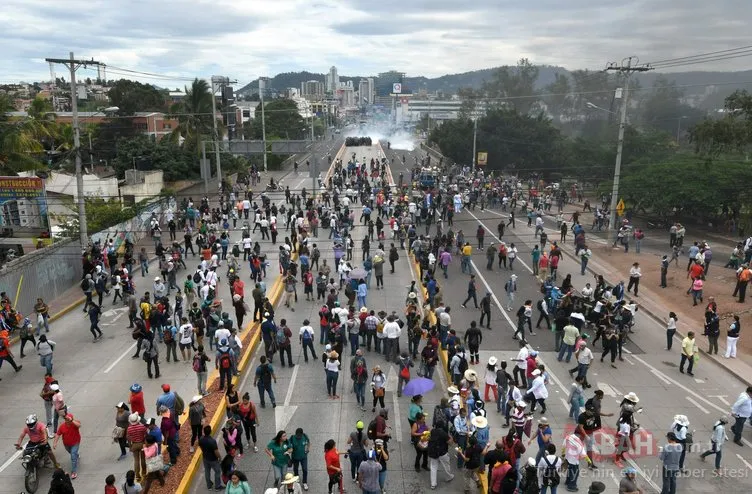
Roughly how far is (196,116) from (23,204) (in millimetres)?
21927

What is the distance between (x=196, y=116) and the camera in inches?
1954

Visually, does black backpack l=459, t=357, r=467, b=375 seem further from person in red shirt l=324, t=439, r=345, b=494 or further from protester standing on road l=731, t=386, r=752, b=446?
protester standing on road l=731, t=386, r=752, b=446

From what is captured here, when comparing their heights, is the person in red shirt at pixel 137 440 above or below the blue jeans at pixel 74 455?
above

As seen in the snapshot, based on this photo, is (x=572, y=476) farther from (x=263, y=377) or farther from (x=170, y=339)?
(x=170, y=339)

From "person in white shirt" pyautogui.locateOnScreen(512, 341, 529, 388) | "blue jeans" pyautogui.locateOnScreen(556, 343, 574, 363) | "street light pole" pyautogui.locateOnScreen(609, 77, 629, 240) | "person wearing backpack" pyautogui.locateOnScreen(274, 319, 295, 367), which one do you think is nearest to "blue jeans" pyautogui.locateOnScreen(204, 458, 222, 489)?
"person wearing backpack" pyautogui.locateOnScreen(274, 319, 295, 367)

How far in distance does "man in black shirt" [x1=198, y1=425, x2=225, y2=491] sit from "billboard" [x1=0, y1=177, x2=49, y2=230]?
68.9 feet

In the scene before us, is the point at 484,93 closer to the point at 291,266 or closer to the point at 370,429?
the point at 291,266

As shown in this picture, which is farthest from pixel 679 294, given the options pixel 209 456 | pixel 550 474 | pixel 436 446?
pixel 209 456

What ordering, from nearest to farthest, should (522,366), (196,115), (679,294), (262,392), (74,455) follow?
(74,455) < (262,392) < (522,366) < (679,294) < (196,115)

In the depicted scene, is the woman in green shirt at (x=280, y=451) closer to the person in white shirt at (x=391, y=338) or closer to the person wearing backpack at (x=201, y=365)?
the person wearing backpack at (x=201, y=365)

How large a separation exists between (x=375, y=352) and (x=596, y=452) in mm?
7132

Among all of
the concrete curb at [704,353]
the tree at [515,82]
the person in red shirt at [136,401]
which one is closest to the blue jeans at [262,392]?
the person in red shirt at [136,401]

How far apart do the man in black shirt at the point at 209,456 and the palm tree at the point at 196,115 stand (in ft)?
140

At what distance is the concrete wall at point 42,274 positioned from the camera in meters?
21.0
